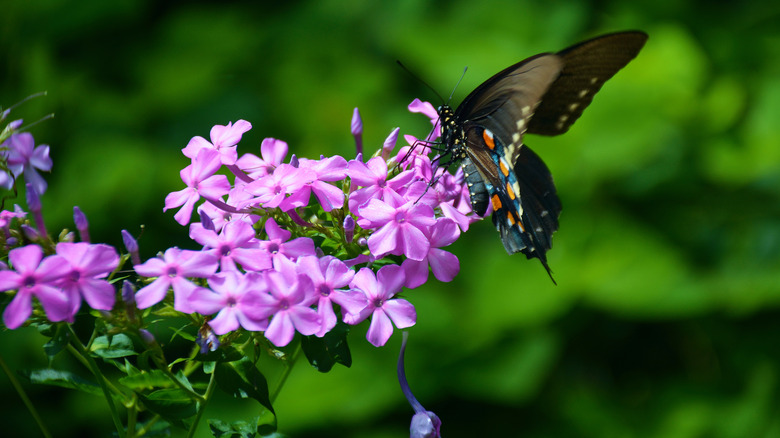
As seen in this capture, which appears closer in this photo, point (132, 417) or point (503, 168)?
point (132, 417)

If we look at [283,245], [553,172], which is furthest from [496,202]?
[553,172]

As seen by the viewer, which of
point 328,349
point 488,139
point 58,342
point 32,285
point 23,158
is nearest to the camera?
point 32,285

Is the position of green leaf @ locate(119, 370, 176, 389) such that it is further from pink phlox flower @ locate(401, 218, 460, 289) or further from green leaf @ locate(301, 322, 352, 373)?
pink phlox flower @ locate(401, 218, 460, 289)

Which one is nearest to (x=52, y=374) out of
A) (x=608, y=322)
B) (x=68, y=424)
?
(x=68, y=424)

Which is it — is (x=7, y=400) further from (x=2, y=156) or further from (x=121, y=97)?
(x=2, y=156)

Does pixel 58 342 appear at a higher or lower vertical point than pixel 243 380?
higher

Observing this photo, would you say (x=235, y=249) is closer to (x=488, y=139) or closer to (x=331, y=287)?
(x=331, y=287)

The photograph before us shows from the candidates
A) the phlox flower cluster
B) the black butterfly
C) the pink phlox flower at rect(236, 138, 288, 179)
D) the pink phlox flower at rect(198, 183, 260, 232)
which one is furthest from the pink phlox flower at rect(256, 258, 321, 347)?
the black butterfly
